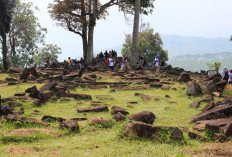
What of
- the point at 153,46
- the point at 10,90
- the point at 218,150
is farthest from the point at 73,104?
the point at 153,46

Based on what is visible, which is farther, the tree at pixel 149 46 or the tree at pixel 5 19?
the tree at pixel 149 46

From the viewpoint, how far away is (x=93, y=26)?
30.7 metres

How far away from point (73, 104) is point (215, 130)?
543 centimetres

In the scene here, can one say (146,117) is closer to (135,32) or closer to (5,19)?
(135,32)

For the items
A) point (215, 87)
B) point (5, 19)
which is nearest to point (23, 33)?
point (5, 19)

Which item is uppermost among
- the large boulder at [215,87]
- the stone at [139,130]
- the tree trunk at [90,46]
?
the tree trunk at [90,46]

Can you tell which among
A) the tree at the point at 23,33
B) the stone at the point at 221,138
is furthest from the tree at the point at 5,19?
the stone at the point at 221,138

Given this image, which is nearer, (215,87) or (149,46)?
(215,87)

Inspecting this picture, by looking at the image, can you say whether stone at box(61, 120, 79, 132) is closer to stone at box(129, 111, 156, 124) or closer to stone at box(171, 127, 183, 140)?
stone at box(129, 111, 156, 124)

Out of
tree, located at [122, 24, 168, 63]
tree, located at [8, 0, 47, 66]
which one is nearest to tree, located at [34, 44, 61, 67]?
tree, located at [8, 0, 47, 66]

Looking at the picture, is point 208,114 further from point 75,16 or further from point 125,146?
point 75,16

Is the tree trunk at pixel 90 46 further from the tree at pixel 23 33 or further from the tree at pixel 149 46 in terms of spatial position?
the tree at pixel 149 46

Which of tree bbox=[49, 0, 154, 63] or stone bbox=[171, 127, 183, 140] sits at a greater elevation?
tree bbox=[49, 0, 154, 63]

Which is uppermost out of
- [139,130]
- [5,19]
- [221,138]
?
[5,19]
